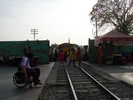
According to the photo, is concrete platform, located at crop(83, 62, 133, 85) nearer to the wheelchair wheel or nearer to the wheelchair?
the wheelchair

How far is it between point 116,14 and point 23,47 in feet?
86.6

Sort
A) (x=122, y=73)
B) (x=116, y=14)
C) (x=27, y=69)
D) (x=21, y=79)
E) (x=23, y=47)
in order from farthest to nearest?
(x=116, y=14) → (x=23, y=47) → (x=122, y=73) → (x=21, y=79) → (x=27, y=69)

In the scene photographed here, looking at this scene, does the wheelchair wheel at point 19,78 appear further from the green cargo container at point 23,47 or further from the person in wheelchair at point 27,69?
the green cargo container at point 23,47

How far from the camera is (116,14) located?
1756 inches

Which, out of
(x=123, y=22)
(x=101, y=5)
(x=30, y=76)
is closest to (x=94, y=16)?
(x=101, y=5)

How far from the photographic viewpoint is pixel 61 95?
27.2 ft

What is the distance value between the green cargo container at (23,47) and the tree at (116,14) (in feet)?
79.2

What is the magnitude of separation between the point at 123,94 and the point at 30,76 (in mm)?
3757

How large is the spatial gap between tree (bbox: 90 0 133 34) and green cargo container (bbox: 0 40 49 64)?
24.1m

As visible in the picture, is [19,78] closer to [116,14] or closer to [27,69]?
[27,69]

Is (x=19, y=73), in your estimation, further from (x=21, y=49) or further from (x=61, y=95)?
(x=21, y=49)

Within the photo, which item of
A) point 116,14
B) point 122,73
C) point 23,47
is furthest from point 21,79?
point 116,14

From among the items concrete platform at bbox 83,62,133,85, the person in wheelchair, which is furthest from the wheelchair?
concrete platform at bbox 83,62,133,85

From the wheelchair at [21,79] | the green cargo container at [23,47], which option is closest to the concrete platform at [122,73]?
the wheelchair at [21,79]
